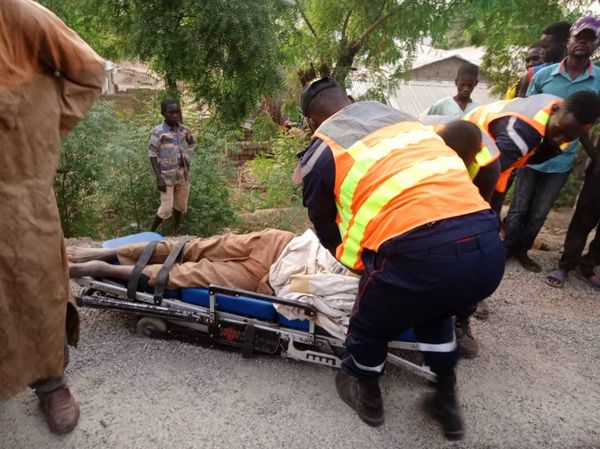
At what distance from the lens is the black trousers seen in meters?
4.27

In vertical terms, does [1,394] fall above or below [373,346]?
below

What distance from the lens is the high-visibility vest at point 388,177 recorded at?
75.9 inches

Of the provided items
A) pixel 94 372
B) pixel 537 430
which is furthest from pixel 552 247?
pixel 94 372

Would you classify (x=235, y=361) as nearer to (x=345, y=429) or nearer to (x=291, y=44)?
(x=345, y=429)

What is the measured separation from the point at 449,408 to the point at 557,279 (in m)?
2.63

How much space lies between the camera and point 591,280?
4434 mm

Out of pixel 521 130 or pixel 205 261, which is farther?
pixel 205 261

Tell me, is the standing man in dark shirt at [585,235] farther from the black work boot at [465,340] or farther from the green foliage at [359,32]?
the green foliage at [359,32]

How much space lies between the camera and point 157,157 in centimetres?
510

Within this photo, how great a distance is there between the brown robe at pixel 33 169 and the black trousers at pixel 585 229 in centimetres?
425

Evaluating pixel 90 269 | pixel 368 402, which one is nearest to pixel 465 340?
pixel 368 402

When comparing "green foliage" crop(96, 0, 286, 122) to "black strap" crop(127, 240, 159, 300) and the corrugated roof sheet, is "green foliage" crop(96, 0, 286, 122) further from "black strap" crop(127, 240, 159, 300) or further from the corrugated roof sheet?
the corrugated roof sheet

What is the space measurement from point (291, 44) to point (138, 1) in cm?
209

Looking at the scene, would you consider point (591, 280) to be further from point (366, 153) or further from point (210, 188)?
point (210, 188)
